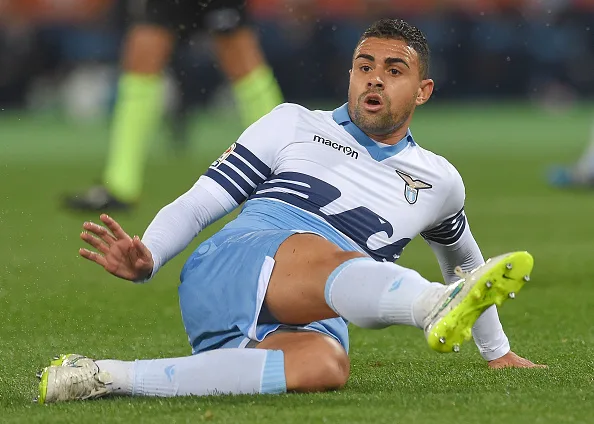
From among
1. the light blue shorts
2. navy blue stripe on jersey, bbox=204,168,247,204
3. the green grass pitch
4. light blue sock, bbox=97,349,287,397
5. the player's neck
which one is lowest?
the green grass pitch

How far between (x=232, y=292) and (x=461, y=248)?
90 centimetres

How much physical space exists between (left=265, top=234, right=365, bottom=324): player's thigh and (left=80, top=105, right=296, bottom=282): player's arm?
332 mm

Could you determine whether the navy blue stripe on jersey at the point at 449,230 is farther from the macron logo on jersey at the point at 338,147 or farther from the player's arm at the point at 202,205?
the player's arm at the point at 202,205

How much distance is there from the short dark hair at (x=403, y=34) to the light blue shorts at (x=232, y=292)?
0.73 m

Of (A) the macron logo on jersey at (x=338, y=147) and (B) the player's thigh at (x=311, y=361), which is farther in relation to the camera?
(A) the macron logo on jersey at (x=338, y=147)

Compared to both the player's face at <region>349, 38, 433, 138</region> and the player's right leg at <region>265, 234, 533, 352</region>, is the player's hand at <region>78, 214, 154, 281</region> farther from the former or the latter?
the player's face at <region>349, 38, 433, 138</region>

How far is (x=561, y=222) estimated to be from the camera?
28.8 ft

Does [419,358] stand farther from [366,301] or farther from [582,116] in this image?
[582,116]

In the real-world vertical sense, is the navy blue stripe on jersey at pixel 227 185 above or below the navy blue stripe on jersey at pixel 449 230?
above

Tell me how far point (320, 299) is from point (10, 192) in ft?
23.7

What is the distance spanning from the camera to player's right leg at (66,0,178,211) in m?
7.81

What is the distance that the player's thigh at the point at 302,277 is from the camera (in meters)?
3.43

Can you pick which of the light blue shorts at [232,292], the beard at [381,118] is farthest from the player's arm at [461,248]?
the light blue shorts at [232,292]

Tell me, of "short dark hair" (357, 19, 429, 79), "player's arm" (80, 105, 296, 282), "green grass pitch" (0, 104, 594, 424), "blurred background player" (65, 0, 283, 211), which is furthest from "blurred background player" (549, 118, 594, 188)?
"player's arm" (80, 105, 296, 282)
